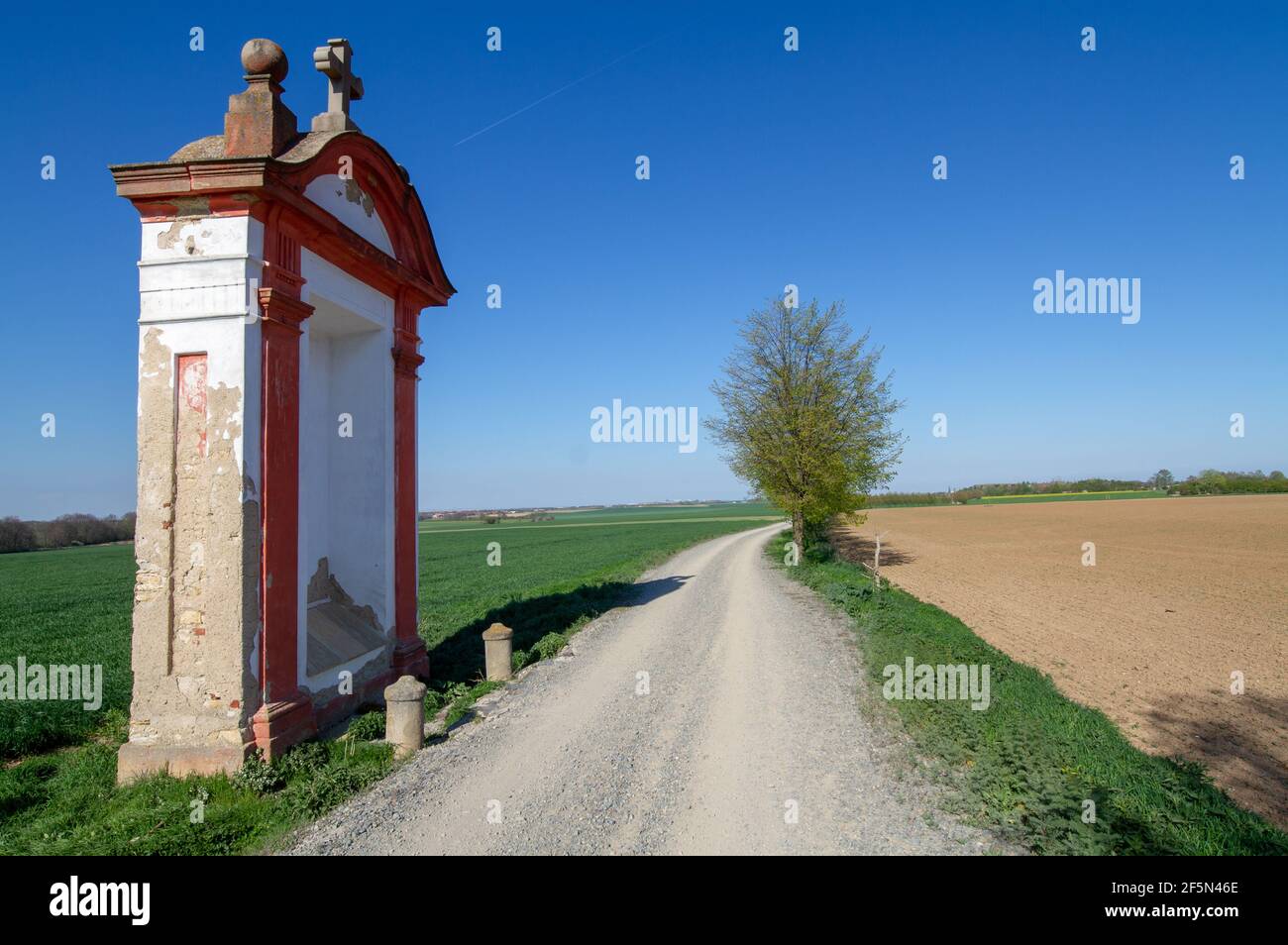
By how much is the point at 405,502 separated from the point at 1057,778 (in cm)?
868

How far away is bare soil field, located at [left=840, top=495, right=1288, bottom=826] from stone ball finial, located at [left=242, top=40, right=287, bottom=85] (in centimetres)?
1252

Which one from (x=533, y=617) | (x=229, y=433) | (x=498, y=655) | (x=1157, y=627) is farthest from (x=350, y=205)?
(x=1157, y=627)

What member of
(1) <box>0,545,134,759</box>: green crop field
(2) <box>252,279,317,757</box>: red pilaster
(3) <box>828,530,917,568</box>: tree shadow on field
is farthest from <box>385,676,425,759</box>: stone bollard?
(3) <box>828,530,917,568</box>: tree shadow on field

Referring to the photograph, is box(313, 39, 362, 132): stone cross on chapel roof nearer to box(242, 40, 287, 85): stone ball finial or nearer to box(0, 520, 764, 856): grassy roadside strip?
box(242, 40, 287, 85): stone ball finial

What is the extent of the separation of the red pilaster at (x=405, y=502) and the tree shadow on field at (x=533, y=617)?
81 centimetres

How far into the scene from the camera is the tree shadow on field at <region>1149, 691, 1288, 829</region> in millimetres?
6332

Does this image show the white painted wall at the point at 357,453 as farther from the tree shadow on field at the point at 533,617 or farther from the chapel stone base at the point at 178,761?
the chapel stone base at the point at 178,761

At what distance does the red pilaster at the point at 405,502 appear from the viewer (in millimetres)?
9469

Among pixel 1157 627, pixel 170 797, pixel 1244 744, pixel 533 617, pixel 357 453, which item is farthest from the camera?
pixel 533 617

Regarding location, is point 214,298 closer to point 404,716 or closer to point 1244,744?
point 404,716

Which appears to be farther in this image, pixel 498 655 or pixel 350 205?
pixel 498 655

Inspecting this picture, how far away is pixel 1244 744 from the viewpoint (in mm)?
7719
